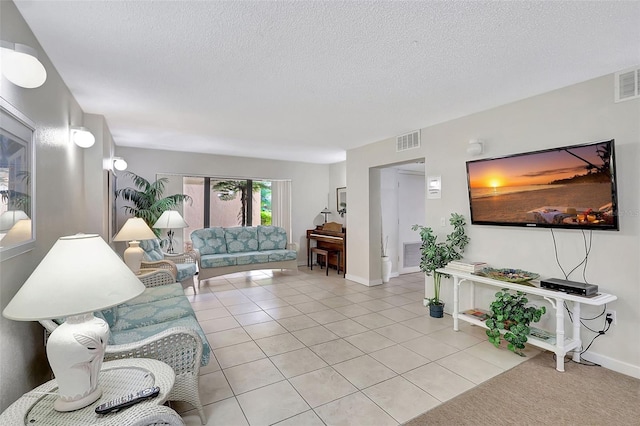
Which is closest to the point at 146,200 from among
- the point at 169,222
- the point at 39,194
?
the point at 169,222

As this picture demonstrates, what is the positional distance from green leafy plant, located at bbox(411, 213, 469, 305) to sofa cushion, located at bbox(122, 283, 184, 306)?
2.78 meters

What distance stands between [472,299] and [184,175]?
5260mm

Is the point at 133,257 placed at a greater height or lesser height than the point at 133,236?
lesser

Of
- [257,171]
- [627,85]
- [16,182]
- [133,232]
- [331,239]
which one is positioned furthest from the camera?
[257,171]

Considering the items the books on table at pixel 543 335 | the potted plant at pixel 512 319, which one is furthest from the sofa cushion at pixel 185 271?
the books on table at pixel 543 335

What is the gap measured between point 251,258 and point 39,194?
3.81 meters

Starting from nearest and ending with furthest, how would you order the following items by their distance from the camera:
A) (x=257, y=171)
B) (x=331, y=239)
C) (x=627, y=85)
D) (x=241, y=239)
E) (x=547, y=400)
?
1. (x=547, y=400)
2. (x=627, y=85)
3. (x=241, y=239)
4. (x=331, y=239)
5. (x=257, y=171)

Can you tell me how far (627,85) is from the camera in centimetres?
240

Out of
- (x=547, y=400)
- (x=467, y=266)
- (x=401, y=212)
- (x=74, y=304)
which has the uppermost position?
(x=401, y=212)

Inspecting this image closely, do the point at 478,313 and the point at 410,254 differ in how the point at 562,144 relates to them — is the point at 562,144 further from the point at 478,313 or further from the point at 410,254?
the point at 410,254

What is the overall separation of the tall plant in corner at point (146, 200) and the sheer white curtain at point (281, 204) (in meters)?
2.07

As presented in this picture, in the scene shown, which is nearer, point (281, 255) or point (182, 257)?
point (182, 257)

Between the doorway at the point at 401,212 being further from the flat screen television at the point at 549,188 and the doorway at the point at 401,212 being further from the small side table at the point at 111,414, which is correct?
the small side table at the point at 111,414

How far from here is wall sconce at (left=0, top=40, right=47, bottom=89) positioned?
1.37 metres
